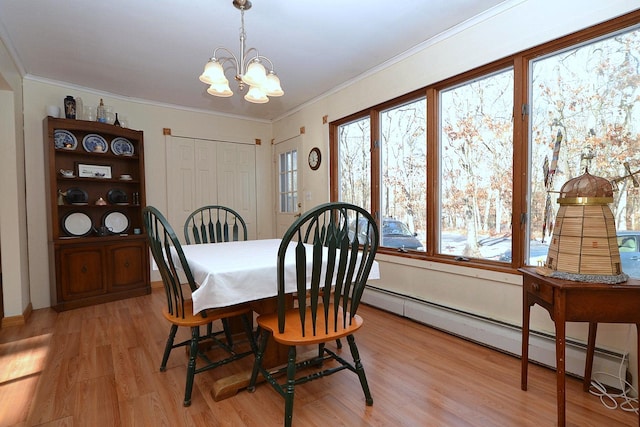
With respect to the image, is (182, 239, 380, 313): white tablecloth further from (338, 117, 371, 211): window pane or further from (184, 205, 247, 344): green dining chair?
(338, 117, 371, 211): window pane

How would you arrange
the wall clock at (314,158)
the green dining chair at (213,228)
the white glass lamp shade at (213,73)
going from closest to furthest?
the white glass lamp shade at (213,73) < the green dining chair at (213,228) < the wall clock at (314,158)

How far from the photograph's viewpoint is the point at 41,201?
340 centimetres

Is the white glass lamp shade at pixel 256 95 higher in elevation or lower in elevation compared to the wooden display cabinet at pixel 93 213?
higher

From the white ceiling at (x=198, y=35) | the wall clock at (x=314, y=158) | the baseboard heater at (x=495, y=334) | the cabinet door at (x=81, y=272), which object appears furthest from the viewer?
the wall clock at (x=314, y=158)

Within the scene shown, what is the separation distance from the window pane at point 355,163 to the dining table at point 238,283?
1732 millimetres

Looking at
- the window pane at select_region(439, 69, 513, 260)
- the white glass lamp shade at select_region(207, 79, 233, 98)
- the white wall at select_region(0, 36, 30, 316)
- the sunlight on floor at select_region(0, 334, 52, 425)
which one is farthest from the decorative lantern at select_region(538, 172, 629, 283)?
the white wall at select_region(0, 36, 30, 316)

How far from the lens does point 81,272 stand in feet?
11.1

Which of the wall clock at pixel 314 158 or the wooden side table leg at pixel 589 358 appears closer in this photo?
the wooden side table leg at pixel 589 358

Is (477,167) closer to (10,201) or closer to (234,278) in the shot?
(234,278)

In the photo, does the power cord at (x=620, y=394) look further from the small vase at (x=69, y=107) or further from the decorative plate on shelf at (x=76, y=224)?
the small vase at (x=69, y=107)

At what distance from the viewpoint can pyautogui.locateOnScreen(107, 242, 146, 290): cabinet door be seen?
3592mm

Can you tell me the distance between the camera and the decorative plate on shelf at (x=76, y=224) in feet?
11.5

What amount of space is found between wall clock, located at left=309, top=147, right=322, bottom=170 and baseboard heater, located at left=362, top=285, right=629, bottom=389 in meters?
1.81

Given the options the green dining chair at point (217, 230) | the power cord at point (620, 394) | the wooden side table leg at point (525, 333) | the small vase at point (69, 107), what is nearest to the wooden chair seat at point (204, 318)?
the green dining chair at point (217, 230)
